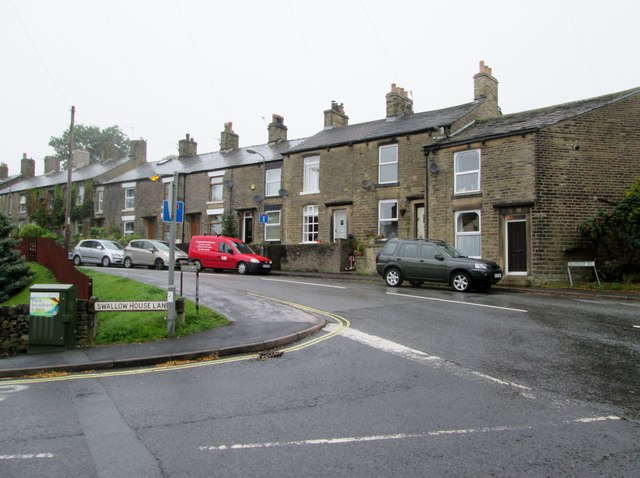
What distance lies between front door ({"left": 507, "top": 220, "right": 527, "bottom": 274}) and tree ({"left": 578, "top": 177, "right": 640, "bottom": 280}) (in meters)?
1.98

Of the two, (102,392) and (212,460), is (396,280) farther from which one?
(212,460)

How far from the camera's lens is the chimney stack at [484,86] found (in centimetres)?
2422

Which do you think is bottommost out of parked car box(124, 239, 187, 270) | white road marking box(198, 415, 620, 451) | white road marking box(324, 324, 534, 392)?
white road marking box(198, 415, 620, 451)

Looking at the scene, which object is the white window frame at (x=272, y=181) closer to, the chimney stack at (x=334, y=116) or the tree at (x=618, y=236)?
the chimney stack at (x=334, y=116)

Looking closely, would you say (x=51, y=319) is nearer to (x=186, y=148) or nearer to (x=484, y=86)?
A: (x=484, y=86)

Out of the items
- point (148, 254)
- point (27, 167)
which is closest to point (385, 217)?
point (148, 254)

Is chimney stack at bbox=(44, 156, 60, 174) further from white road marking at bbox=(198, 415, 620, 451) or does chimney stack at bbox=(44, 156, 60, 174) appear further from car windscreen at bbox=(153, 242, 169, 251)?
white road marking at bbox=(198, 415, 620, 451)

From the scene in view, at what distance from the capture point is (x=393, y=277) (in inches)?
666

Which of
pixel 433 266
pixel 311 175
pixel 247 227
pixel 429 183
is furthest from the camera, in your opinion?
pixel 247 227

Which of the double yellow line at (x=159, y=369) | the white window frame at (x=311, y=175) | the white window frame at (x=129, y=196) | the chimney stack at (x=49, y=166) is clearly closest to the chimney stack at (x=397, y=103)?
the white window frame at (x=311, y=175)

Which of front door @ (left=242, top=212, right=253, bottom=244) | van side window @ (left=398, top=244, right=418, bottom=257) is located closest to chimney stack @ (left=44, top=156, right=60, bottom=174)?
front door @ (left=242, top=212, right=253, bottom=244)

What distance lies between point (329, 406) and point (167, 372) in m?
2.90

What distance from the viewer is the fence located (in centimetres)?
1355

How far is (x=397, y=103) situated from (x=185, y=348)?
22.2m
